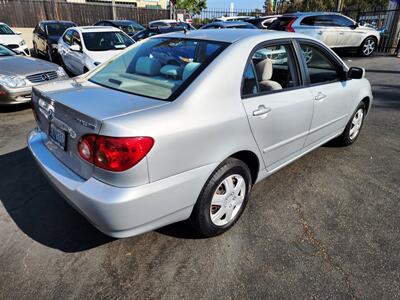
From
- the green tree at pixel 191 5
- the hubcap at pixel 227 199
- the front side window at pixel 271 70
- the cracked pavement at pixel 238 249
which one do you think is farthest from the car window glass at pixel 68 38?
the green tree at pixel 191 5

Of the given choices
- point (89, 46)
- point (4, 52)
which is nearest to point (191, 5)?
point (89, 46)

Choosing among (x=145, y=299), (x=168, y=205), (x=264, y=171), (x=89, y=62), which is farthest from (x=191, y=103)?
(x=89, y=62)

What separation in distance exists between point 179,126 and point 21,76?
498 centimetres

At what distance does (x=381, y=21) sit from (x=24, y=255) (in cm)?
2038

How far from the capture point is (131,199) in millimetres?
1920

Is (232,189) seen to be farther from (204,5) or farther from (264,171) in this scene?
(204,5)

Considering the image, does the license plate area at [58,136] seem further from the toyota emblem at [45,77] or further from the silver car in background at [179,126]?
the toyota emblem at [45,77]

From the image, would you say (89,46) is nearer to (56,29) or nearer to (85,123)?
(56,29)

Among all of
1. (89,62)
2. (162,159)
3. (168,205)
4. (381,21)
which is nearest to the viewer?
(162,159)

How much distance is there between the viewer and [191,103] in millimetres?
2152

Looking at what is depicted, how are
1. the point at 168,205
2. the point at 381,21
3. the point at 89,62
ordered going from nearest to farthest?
the point at 168,205 < the point at 89,62 < the point at 381,21

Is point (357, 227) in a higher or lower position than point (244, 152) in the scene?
lower

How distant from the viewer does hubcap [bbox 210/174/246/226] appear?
2521 mm

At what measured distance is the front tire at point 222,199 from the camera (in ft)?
7.76
